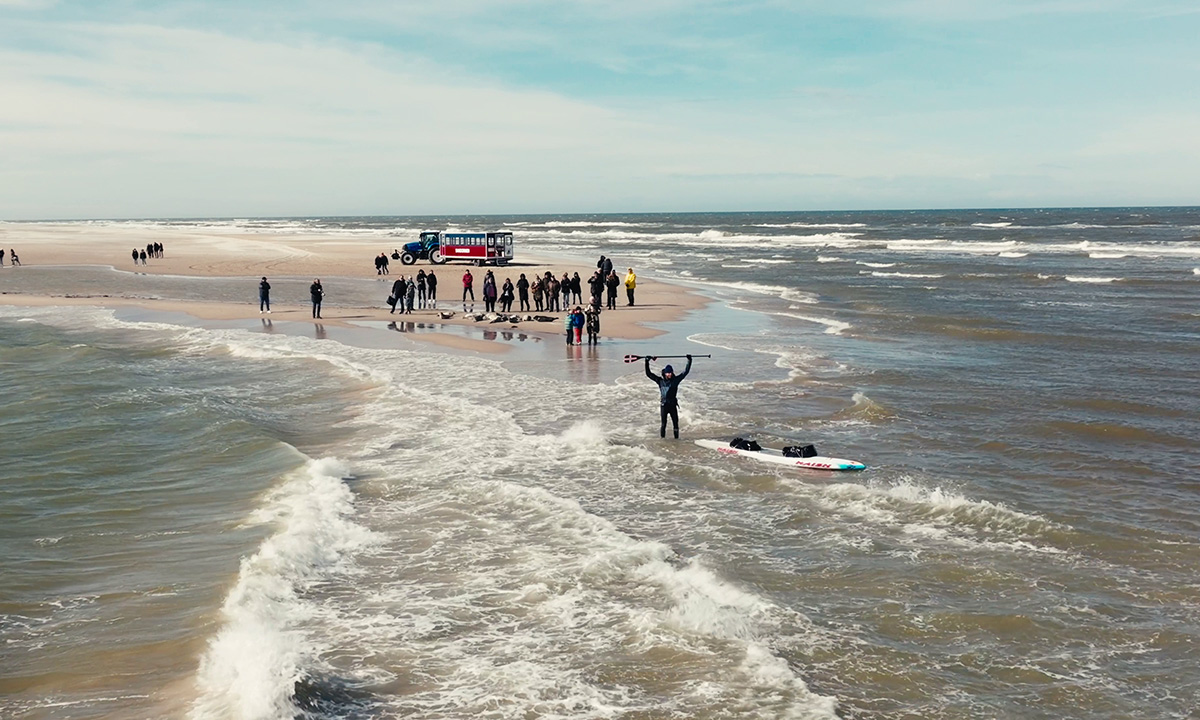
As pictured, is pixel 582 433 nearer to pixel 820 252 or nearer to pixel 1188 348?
pixel 1188 348

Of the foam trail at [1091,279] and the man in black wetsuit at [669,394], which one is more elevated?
the foam trail at [1091,279]

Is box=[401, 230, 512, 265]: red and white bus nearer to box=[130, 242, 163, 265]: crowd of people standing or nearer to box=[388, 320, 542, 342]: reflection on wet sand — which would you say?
box=[130, 242, 163, 265]: crowd of people standing

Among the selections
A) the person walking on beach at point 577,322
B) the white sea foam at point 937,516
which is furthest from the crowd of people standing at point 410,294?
the white sea foam at point 937,516

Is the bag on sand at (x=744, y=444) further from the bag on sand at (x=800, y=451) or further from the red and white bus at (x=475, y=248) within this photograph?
the red and white bus at (x=475, y=248)

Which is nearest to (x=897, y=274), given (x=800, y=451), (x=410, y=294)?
(x=410, y=294)

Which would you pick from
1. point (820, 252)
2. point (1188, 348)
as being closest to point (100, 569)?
point (1188, 348)
